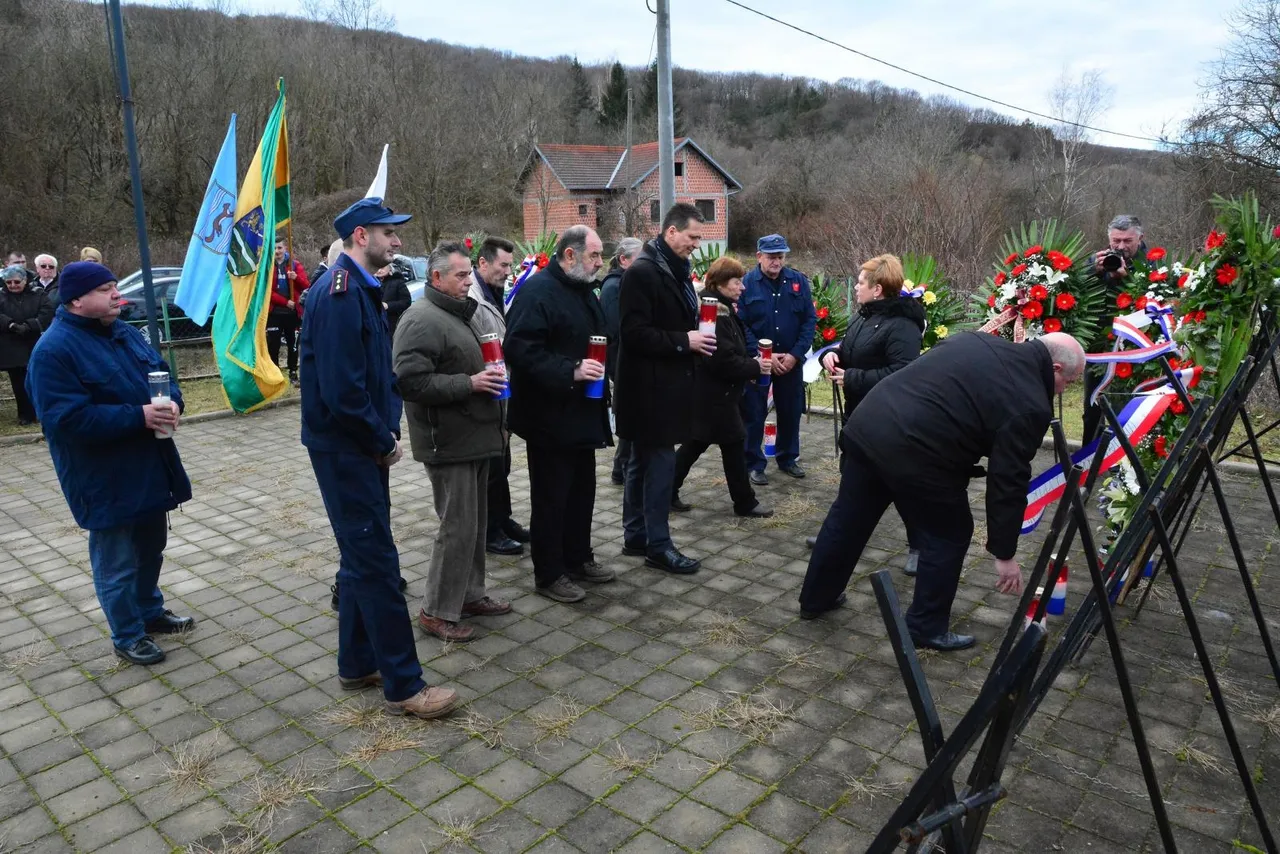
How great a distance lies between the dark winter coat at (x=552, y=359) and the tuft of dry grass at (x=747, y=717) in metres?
1.53

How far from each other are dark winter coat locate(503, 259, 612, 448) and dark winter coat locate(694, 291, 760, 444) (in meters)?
1.07

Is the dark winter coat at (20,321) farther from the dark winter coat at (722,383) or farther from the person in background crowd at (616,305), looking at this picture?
the dark winter coat at (722,383)

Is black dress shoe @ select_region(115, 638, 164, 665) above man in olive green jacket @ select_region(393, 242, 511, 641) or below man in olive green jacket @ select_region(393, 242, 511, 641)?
below

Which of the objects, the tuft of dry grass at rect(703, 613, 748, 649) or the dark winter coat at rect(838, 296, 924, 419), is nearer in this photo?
the tuft of dry grass at rect(703, 613, 748, 649)

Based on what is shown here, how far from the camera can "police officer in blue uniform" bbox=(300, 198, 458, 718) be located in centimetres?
334

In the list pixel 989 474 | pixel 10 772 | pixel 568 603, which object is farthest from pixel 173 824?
pixel 989 474

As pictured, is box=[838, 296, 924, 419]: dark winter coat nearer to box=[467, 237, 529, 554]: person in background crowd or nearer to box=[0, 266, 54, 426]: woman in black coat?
box=[467, 237, 529, 554]: person in background crowd

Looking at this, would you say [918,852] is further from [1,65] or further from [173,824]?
[1,65]

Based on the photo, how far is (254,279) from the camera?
686 centimetres

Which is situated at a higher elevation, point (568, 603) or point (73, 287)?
point (73, 287)

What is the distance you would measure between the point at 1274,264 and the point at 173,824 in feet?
18.0

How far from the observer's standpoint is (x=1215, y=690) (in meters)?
2.62

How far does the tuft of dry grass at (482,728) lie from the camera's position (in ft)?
11.5

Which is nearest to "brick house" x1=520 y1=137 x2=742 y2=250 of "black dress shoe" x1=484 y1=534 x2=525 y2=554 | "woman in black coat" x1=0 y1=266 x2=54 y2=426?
"woman in black coat" x1=0 y1=266 x2=54 y2=426
